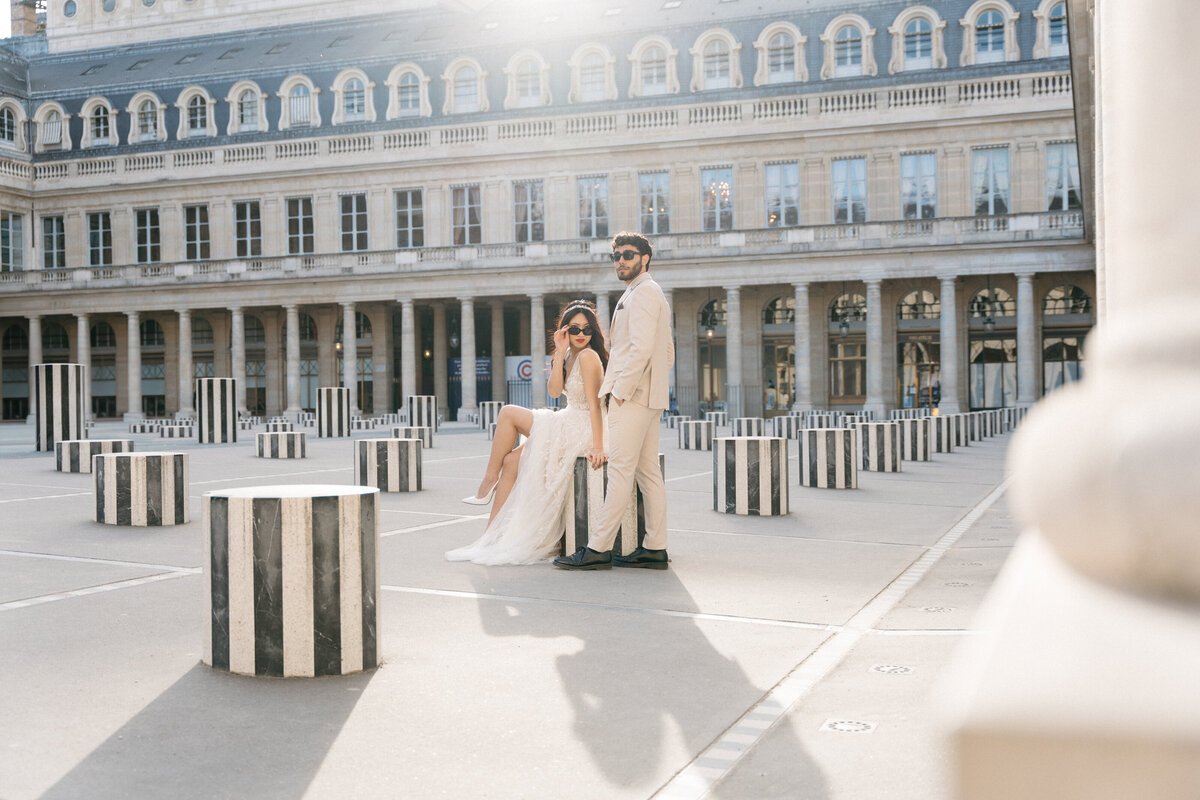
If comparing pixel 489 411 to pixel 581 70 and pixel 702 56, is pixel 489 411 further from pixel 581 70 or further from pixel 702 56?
pixel 581 70

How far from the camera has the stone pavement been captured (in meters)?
3.16

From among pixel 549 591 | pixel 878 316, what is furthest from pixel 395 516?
pixel 878 316

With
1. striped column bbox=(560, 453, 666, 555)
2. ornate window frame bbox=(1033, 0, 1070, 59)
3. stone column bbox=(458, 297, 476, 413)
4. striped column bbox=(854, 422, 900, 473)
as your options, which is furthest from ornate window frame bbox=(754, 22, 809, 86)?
striped column bbox=(560, 453, 666, 555)

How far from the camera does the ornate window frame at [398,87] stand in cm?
5147

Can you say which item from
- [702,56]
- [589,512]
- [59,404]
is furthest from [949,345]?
[589,512]

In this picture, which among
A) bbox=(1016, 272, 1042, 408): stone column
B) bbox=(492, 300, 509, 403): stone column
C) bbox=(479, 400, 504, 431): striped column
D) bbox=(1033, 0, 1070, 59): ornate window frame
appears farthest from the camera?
bbox=(492, 300, 509, 403): stone column

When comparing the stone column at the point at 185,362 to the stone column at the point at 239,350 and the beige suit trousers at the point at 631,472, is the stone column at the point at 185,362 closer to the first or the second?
the stone column at the point at 239,350

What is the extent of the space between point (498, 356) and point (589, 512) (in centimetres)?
4381

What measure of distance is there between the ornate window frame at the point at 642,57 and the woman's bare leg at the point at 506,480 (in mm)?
41115

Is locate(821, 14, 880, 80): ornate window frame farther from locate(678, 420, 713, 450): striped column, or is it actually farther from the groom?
the groom

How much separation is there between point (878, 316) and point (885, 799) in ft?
137

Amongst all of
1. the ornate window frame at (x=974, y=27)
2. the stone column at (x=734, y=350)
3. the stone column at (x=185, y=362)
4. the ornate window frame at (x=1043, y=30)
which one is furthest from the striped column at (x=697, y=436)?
the stone column at (x=185, y=362)

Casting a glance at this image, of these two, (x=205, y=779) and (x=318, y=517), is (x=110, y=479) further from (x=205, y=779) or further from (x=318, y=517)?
(x=205, y=779)

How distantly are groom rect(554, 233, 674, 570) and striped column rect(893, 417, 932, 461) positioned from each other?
41.5ft
